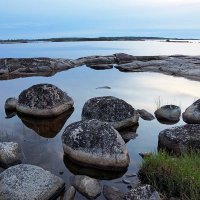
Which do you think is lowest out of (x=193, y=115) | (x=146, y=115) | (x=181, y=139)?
(x=146, y=115)

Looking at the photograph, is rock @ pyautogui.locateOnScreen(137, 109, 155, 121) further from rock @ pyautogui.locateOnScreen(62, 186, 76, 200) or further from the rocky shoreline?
the rocky shoreline

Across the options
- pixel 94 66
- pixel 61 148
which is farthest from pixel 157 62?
pixel 61 148

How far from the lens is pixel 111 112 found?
55.8 feet

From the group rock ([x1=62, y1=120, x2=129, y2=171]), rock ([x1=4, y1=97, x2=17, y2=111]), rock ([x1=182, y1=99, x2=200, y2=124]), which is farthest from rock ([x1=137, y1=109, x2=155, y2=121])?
rock ([x1=4, y1=97, x2=17, y2=111])

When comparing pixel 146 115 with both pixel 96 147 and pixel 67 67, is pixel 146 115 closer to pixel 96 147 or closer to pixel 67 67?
pixel 96 147

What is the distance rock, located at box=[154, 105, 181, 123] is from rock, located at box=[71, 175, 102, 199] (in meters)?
8.54

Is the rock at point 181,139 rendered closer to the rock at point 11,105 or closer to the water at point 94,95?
the water at point 94,95

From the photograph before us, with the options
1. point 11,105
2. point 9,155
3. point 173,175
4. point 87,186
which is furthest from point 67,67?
point 173,175

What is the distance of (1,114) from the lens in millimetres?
19906

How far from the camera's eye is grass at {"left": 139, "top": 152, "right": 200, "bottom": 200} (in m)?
9.80

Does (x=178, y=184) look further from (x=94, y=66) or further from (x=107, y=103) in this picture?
(x=94, y=66)

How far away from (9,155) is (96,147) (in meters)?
2.79

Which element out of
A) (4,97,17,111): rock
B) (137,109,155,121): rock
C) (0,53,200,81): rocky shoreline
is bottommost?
(0,53,200,81): rocky shoreline

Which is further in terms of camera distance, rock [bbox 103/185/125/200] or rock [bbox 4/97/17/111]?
rock [bbox 4/97/17/111]
